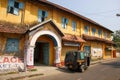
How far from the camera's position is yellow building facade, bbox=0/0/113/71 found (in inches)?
632

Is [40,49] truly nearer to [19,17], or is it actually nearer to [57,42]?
[57,42]

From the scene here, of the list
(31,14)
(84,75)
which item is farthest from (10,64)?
(84,75)

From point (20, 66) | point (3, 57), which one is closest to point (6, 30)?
point (3, 57)

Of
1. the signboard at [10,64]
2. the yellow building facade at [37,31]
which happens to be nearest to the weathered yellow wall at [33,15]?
the yellow building facade at [37,31]

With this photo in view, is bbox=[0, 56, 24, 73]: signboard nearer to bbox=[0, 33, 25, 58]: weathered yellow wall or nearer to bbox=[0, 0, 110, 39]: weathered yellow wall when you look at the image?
bbox=[0, 33, 25, 58]: weathered yellow wall

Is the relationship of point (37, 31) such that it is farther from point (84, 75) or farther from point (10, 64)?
point (84, 75)

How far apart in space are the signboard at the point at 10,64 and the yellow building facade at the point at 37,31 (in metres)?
0.10

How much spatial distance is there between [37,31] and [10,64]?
4505 mm

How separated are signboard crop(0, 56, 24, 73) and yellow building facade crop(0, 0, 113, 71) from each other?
0.33 feet

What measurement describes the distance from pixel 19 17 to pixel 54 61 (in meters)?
6.99

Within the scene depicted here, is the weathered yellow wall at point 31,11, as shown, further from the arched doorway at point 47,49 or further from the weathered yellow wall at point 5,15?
the arched doorway at point 47,49

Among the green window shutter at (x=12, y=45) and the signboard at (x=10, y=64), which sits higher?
the green window shutter at (x=12, y=45)

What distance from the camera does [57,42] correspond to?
20.6m

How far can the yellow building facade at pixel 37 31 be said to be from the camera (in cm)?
1606
